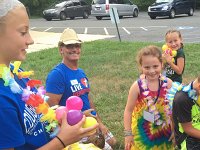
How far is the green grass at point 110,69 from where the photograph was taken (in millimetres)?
5961

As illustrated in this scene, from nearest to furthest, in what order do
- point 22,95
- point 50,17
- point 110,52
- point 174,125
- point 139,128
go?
point 22,95 → point 174,125 → point 139,128 → point 110,52 → point 50,17

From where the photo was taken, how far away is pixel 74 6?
29.9m

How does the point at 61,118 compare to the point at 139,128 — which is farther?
the point at 139,128

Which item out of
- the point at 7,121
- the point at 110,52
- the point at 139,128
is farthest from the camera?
the point at 110,52

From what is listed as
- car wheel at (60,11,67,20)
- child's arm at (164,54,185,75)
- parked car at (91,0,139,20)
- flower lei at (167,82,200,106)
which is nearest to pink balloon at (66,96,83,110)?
flower lei at (167,82,200,106)

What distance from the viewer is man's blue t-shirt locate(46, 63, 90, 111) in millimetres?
3480

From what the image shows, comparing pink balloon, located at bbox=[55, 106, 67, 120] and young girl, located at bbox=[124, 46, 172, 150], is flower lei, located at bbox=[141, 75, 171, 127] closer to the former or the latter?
young girl, located at bbox=[124, 46, 172, 150]

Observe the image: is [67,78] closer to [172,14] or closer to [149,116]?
[149,116]

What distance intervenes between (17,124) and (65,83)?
1740 mm

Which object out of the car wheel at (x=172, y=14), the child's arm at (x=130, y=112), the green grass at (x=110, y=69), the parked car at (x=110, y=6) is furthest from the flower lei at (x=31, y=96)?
the parked car at (x=110, y=6)

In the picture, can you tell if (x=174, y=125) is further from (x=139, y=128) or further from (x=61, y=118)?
(x=61, y=118)

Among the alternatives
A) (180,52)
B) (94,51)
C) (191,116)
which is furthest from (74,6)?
(191,116)

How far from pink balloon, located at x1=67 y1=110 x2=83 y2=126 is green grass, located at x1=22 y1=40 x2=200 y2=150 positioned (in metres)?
2.81

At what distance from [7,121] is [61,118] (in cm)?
36
